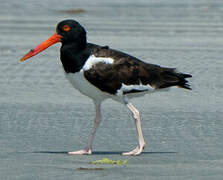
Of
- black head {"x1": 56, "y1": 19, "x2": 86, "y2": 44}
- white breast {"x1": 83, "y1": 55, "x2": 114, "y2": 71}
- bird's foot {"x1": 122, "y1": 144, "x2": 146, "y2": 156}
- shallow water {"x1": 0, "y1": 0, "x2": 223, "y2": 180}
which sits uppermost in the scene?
black head {"x1": 56, "y1": 19, "x2": 86, "y2": 44}

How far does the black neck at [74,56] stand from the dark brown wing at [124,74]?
103mm

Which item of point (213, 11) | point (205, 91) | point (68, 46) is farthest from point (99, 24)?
point (68, 46)

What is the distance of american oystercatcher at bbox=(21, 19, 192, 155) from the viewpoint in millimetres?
8266

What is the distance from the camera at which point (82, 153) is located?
837 centimetres

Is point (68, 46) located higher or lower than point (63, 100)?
higher

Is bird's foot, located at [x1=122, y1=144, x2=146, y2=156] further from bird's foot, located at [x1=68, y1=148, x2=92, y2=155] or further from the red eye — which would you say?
the red eye

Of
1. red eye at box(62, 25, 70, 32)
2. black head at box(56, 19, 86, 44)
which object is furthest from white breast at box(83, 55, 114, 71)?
red eye at box(62, 25, 70, 32)

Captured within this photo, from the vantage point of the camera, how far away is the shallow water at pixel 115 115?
7.43m

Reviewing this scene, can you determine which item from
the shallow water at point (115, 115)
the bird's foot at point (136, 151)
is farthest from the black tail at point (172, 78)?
the bird's foot at point (136, 151)

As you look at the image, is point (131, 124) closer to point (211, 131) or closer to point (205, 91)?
point (211, 131)

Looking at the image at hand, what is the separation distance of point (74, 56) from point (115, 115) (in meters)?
2.77

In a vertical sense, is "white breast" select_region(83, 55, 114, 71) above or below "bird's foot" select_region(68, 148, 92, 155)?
above

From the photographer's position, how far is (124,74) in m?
8.52

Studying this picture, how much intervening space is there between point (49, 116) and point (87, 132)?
46.1 inches
